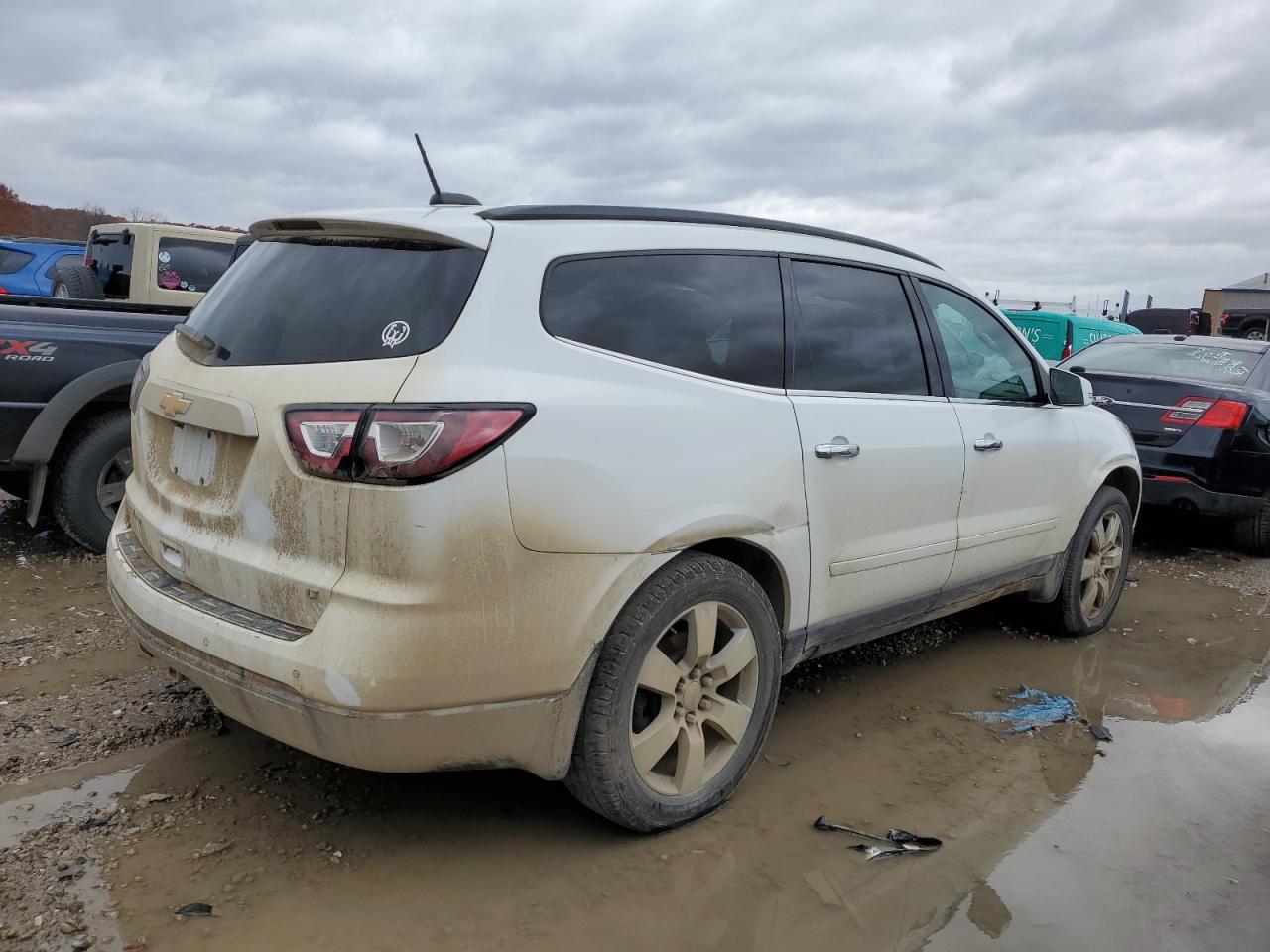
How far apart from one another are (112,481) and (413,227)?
3510mm

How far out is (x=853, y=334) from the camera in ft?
11.8

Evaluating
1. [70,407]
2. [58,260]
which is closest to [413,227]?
[70,407]

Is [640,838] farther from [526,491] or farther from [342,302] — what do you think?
[342,302]

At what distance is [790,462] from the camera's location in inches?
121

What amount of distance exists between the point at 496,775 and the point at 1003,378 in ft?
8.63

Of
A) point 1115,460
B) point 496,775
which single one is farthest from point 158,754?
point 1115,460

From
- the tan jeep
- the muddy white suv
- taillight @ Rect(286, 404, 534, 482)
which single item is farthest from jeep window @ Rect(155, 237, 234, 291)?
taillight @ Rect(286, 404, 534, 482)

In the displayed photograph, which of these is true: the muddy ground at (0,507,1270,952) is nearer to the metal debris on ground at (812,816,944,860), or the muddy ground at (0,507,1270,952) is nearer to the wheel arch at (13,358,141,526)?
the metal debris on ground at (812,816,944,860)

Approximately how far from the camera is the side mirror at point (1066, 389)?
15.0ft

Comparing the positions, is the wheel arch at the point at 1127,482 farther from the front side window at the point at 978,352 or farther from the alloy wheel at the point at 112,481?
the alloy wheel at the point at 112,481

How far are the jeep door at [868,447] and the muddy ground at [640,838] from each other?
1.96 feet

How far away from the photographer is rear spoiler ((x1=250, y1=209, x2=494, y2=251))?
8.66ft

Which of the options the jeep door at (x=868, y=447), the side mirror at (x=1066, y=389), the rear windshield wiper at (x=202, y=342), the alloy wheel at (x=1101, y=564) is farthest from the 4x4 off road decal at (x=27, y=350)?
the alloy wheel at (x=1101, y=564)

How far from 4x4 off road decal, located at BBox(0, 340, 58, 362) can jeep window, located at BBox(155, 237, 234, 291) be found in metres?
4.23
